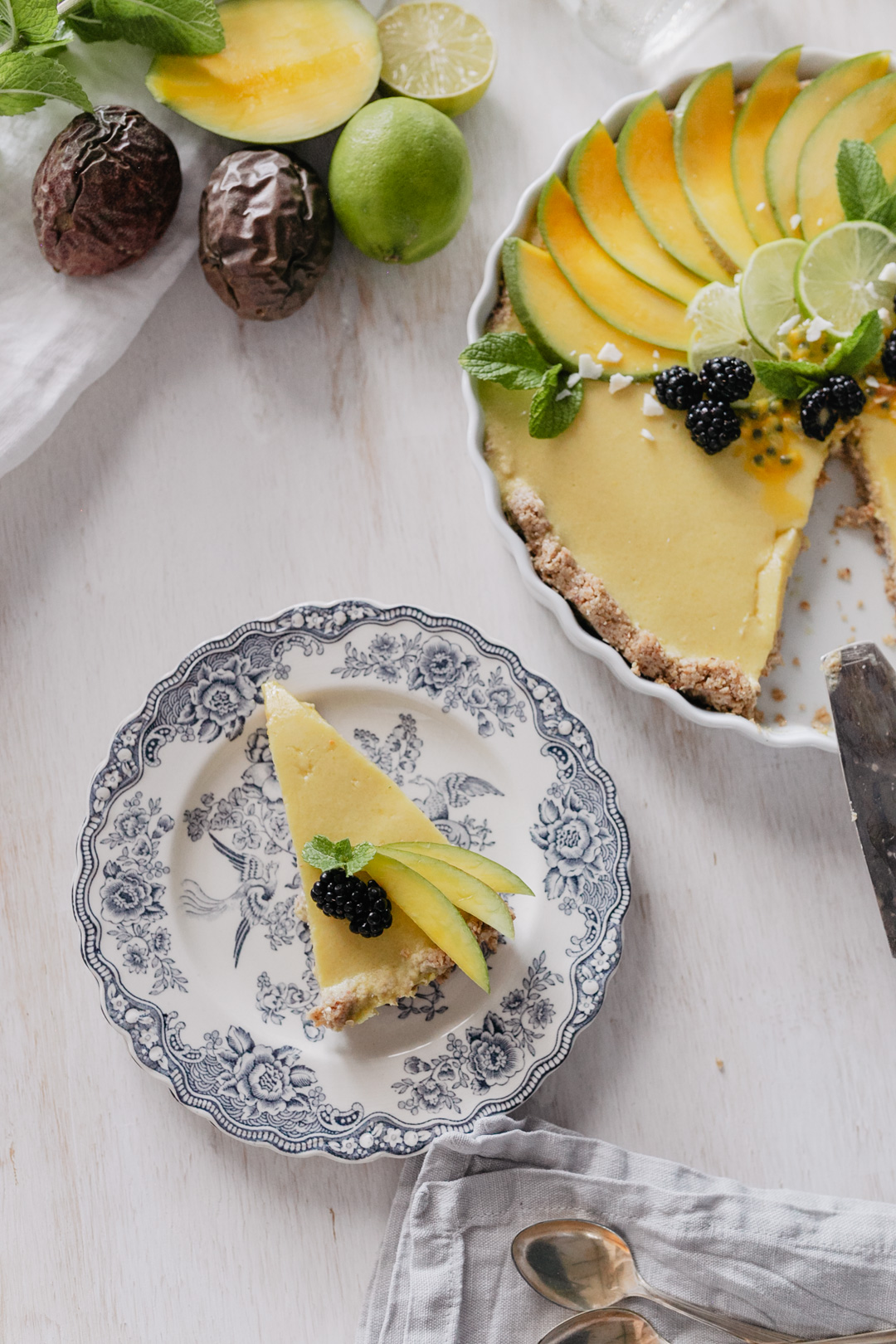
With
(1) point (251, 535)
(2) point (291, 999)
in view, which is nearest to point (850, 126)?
(1) point (251, 535)

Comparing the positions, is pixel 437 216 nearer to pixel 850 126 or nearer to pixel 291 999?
pixel 850 126

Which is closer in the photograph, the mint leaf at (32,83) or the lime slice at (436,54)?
the mint leaf at (32,83)

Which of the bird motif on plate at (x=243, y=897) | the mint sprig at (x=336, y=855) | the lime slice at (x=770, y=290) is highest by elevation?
the lime slice at (x=770, y=290)

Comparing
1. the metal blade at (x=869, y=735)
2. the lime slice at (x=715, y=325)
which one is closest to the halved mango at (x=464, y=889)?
the metal blade at (x=869, y=735)

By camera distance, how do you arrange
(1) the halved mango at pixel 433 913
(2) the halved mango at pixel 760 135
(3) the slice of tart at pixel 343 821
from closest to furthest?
(1) the halved mango at pixel 433 913
(3) the slice of tart at pixel 343 821
(2) the halved mango at pixel 760 135

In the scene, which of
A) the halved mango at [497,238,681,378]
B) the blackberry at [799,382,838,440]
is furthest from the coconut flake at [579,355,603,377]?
the blackberry at [799,382,838,440]

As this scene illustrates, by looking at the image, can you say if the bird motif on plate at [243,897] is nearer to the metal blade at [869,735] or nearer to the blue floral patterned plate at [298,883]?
the blue floral patterned plate at [298,883]
